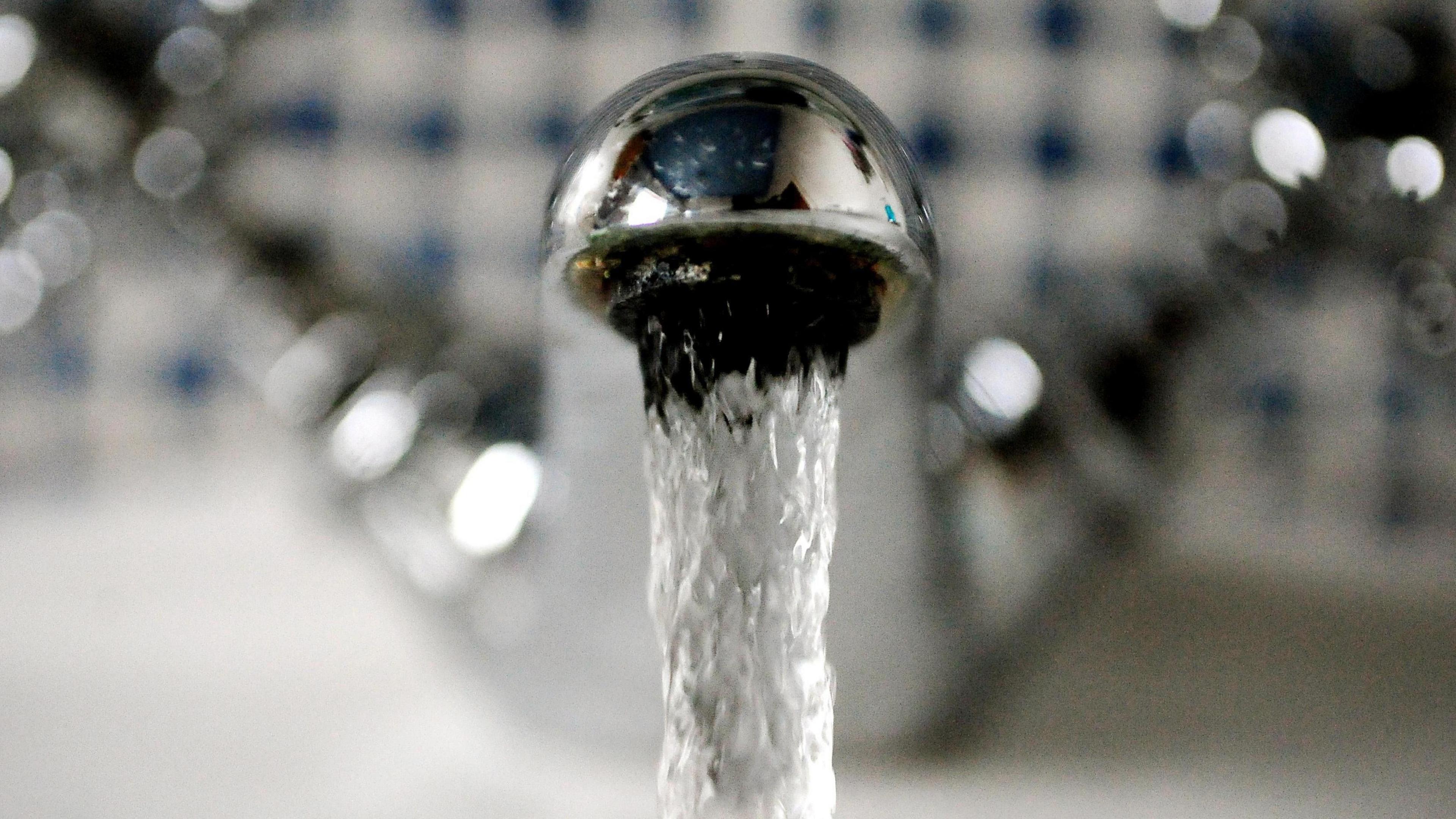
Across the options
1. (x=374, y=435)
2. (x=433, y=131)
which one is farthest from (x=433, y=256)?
(x=374, y=435)

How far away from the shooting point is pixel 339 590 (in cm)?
44

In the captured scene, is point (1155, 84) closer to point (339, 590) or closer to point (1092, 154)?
point (1092, 154)

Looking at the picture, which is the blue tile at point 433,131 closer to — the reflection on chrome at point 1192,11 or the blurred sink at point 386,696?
the blurred sink at point 386,696

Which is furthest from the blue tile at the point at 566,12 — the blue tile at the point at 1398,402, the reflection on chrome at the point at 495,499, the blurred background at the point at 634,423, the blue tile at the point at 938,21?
the blue tile at the point at 1398,402

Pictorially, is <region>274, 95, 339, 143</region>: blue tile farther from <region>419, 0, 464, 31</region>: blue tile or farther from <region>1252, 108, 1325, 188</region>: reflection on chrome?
→ <region>1252, 108, 1325, 188</region>: reflection on chrome

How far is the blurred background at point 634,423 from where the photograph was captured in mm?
287

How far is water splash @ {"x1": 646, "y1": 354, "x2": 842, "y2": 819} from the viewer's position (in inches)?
7.1

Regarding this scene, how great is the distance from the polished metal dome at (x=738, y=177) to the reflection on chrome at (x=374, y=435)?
0.60 feet

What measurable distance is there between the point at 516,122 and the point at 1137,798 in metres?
0.33

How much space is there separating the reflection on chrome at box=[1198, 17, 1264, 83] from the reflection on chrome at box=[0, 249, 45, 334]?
0.35 metres

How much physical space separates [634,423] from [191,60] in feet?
0.68

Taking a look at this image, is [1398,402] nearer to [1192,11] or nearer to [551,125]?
[1192,11]

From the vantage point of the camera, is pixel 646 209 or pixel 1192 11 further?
pixel 1192 11

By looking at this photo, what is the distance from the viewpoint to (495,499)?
0.31 m
